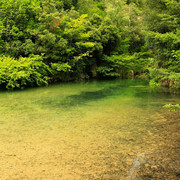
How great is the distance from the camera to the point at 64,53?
638 inches

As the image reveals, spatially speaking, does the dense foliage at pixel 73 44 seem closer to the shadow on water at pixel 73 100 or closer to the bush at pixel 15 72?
the bush at pixel 15 72

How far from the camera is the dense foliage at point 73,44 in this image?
1130 cm

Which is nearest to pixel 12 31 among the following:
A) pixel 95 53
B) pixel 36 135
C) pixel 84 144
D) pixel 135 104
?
pixel 95 53

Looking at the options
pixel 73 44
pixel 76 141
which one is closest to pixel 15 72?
pixel 73 44

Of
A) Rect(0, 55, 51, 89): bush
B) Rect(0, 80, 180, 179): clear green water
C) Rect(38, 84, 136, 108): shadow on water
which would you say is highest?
Rect(0, 55, 51, 89): bush

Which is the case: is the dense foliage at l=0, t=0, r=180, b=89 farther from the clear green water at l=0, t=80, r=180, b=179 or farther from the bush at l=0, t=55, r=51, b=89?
the clear green water at l=0, t=80, r=180, b=179

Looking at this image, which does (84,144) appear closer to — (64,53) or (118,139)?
(118,139)

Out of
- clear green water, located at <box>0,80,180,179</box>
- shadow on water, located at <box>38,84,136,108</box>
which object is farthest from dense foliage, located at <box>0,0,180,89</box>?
clear green water, located at <box>0,80,180,179</box>

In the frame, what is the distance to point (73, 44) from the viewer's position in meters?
17.0

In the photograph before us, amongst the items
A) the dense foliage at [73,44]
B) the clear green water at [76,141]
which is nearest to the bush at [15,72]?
the dense foliage at [73,44]

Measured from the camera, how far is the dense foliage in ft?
37.1

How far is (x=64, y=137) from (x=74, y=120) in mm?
1242

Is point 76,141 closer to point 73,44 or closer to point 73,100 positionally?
point 73,100

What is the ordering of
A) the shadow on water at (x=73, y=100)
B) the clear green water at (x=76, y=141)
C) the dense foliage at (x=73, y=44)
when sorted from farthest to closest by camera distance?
the dense foliage at (x=73, y=44) < the shadow on water at (x=73, y=100) < the clear green water at (x=76, y=141)
